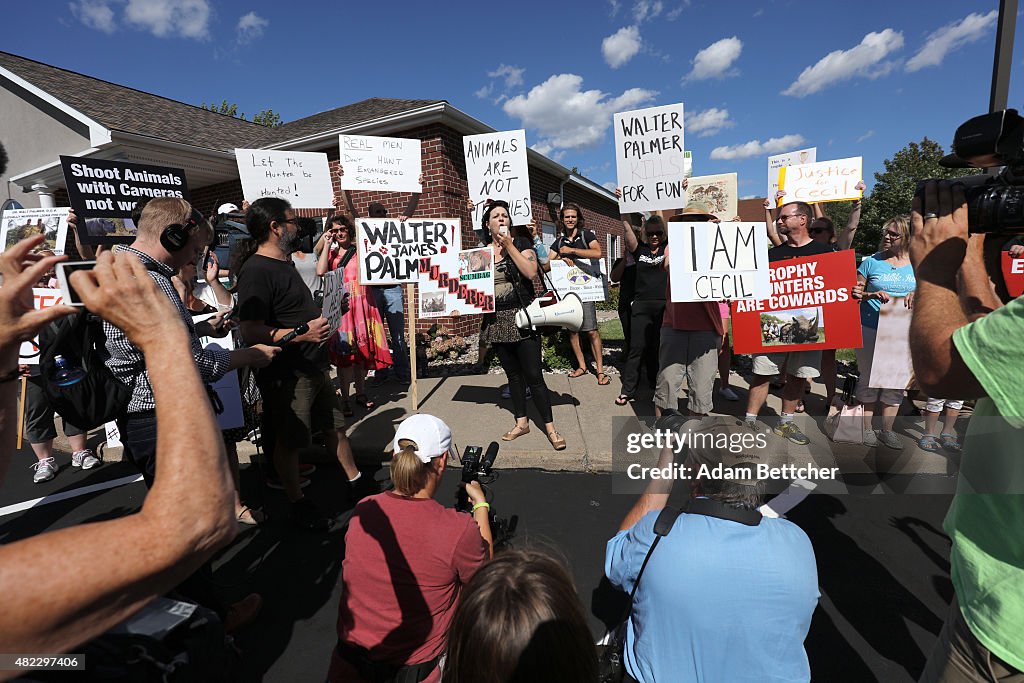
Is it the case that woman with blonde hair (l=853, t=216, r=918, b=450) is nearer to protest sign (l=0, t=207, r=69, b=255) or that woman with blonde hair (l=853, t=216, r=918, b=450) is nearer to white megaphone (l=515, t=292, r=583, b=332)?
white megaphone (l=515, t=292, r=583, b=332)

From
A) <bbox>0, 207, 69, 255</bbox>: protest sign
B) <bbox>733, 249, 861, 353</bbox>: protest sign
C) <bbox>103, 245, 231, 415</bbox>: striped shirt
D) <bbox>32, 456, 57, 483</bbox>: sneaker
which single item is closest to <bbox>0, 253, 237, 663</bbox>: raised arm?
<bbox>103, 245, 231, 415</bbox>: striped shirt

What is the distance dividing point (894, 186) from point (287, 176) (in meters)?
32.6

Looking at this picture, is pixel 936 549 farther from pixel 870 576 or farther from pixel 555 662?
pixel 555 662

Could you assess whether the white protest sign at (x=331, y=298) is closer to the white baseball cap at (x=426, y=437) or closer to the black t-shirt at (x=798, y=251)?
the white baseball cap at (x=426, y=437)

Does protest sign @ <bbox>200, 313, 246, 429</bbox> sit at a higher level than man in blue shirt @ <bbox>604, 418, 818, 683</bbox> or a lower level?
higher

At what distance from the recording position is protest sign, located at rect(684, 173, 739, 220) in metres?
4.23

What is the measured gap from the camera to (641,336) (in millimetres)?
5336

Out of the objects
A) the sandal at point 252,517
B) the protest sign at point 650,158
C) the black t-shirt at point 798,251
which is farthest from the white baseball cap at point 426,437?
the black t-shirt at point 798,251

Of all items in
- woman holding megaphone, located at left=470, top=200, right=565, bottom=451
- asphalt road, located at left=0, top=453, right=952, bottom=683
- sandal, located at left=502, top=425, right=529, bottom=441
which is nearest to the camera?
asphalt road, located at left=0, top=453, right=952, bottom=683

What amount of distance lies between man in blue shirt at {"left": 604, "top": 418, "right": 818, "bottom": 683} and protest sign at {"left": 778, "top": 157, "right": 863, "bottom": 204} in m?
5.06

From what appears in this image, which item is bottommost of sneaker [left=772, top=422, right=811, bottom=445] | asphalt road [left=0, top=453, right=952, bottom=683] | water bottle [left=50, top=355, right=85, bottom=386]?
asphalt road [left=0, top=453, right=952, bottom=683]

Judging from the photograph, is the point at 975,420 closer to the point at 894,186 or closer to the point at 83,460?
the point at 83,460

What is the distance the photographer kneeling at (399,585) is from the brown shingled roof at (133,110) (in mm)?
11022

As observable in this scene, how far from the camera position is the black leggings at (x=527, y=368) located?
419cm
